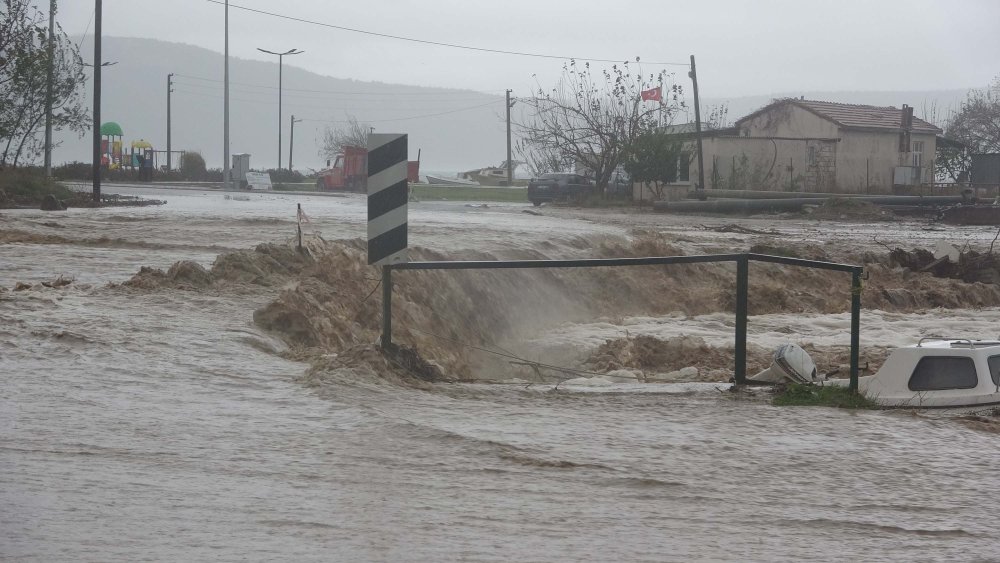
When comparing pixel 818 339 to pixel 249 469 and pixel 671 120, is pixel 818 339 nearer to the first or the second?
pixel 249 469

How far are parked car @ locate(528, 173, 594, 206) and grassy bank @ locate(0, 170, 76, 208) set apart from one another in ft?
64.9

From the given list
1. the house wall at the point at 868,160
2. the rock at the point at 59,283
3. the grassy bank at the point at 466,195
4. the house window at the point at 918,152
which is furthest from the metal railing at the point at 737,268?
the house window at the point at 918,152

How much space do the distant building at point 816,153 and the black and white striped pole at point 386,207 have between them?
1685 inches

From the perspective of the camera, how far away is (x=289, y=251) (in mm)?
12773

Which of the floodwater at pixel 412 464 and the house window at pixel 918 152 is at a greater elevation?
the house window at pixel 918 152

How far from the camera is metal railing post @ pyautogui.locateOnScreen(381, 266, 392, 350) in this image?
7.64 metres

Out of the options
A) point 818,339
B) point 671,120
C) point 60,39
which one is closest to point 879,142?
point 671,120

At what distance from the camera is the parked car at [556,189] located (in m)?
46.3

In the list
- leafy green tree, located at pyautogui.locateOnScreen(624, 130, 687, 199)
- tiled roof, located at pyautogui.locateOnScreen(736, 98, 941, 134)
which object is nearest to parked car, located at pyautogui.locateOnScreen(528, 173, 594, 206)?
leafy green tree, located at pyautogui.locateOnScreen(624, 130, 687, 199)

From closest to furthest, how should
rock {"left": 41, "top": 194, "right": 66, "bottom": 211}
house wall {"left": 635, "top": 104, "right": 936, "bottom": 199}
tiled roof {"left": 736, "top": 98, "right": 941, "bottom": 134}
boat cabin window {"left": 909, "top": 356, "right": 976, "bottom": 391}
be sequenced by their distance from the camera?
boat cabin window {"left": 909, "top": 356, "right": 976, "bottom": 391}
rock {"left": 41, "top": 194, "right": 66, "bottom": 211}
house wall {"left": 635, "top": 104, "right": 936, "bottom": 199}
tiled roof {"left": 736, "top": 98, "right": 941, "bottom": 134}

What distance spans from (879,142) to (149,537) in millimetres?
54585

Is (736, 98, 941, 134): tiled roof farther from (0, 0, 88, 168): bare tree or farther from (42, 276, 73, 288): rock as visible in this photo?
(42, 276, 73, 288): rock

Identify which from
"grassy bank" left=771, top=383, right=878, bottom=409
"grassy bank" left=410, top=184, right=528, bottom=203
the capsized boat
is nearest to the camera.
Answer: "grassy bank" left=771, top=383, right=878, bottom=409

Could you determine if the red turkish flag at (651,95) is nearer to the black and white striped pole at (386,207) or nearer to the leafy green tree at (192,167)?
the leafy green tree at (192,167)
